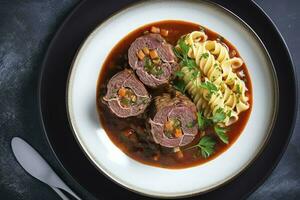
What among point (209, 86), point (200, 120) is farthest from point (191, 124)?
point (209, 86)

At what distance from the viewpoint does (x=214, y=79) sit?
3658 mm

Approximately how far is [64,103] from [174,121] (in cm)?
84

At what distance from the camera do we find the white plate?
3548 mm

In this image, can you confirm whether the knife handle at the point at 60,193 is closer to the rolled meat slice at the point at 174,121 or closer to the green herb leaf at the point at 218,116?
the rolled meat slice at the point at 174,121

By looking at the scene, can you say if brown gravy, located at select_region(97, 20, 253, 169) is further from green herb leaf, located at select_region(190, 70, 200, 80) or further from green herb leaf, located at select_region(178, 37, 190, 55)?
green herb leaf, located at select_region(190, 70, 200, 80)

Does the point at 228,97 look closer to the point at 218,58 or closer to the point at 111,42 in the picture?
the point at 218,58

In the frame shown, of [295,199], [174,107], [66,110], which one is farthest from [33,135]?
[295,199]

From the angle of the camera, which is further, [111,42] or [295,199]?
[295,199]

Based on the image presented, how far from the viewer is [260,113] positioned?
12.1ft

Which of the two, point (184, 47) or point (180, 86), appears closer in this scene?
point (184, 47)

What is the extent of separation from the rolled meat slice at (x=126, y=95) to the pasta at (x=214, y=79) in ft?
1.15

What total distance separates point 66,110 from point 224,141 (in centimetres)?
121

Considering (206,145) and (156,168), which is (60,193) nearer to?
(156,168)

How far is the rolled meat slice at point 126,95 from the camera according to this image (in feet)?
11.6
